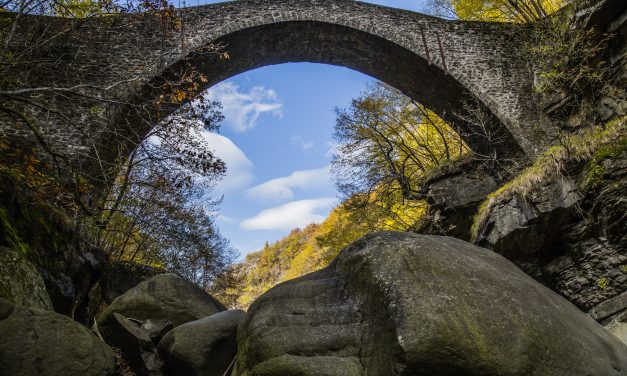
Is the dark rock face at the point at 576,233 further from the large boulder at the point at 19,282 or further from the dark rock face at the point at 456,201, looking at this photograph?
the large boulder at the point at 19,282

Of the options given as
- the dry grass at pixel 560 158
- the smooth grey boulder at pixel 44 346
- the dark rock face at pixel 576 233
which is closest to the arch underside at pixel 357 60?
the dry grass at pixel 560 158

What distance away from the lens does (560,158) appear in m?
7.95

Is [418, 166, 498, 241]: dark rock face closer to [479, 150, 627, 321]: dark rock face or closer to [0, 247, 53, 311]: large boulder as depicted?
[479, 150, 627, 321]: dark rock face

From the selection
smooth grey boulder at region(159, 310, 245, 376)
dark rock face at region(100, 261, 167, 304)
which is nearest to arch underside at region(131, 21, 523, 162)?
dark rock face at region(100, 261, 167, 304)

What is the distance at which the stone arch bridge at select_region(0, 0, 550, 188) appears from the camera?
1095 cm

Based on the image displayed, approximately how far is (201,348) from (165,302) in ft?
5.97

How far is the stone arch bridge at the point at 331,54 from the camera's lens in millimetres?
10945

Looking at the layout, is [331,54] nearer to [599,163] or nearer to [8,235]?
[599,163]

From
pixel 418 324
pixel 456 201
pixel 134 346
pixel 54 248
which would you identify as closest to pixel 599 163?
pixel 456 201

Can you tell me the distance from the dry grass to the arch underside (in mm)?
3655

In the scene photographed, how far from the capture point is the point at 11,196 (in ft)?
17.4

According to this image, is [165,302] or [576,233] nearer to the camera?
[165,302]

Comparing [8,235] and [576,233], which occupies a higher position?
[8,235]

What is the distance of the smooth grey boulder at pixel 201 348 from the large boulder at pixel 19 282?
1472 millimetres
